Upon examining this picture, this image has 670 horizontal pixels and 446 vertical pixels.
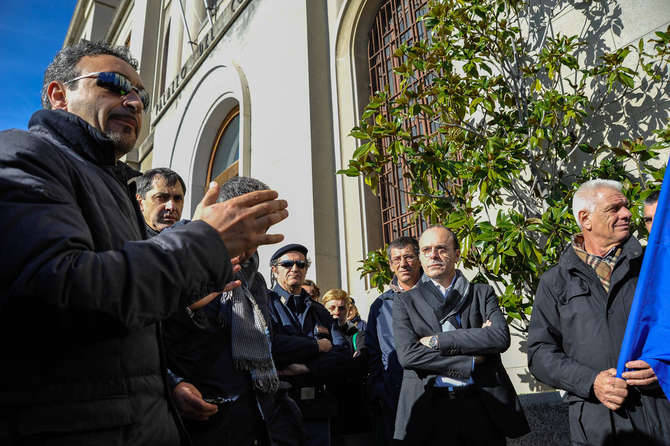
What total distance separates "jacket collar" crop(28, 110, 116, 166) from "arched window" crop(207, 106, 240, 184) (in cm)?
990

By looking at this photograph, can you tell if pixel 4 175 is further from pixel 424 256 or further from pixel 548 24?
pixel 548 24

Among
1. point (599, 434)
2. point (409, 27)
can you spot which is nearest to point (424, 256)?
point (599, 434)

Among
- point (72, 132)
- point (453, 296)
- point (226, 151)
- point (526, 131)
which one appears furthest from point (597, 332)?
point (226, 151)

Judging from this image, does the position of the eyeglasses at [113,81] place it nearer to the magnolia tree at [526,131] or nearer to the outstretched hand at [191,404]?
the outstretched hand at [191,404]

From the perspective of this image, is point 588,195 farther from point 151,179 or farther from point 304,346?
point 151,179

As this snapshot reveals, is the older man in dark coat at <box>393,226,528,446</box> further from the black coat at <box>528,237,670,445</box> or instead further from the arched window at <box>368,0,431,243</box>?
the arched window at <box>368,0,431,243</box>

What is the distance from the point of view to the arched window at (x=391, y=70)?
22.7ft

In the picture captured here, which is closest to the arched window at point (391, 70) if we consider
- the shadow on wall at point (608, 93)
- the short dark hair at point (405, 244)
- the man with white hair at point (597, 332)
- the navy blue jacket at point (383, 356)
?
the shadow on wall at point (608, 93)

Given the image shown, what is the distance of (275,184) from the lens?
8.55 m

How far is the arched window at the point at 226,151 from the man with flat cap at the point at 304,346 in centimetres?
775

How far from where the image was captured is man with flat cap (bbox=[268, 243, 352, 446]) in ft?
10.8

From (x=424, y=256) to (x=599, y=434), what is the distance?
1.44m

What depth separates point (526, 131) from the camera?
4.36 m

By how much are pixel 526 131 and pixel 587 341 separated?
2186 millimetres
